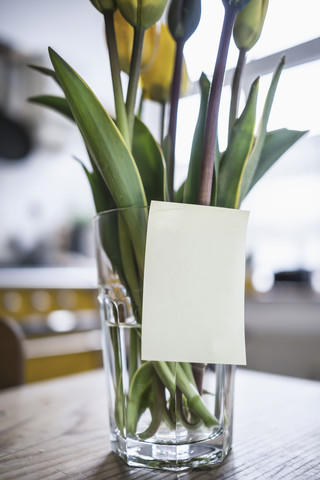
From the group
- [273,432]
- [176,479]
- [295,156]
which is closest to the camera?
[176,479]

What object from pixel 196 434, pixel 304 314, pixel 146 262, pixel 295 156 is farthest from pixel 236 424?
pixel 295 156

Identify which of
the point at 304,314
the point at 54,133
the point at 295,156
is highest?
the point at 54,133

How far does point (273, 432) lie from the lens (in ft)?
1.61

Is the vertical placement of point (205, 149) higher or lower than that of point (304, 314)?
higher

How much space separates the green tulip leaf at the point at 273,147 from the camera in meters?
0.44

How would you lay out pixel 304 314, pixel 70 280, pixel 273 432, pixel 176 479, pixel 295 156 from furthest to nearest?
pixel 70 280 → pixel 295 156 → pixel 304 314 → pixel 273 432 → pixel 176 479

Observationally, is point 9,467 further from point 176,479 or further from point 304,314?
point 304,314

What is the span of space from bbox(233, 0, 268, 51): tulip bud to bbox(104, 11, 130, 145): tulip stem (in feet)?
0.36

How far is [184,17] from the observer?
43 cm

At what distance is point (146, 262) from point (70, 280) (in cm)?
302

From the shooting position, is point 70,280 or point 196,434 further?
point 70,280

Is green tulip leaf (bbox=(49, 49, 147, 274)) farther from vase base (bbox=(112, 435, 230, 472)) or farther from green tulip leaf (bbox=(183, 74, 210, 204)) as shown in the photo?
vase base (bbox=(112, 435, 230, 472))

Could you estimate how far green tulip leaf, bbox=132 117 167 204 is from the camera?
16.2 inches

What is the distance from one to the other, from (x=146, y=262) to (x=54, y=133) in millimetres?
3193
